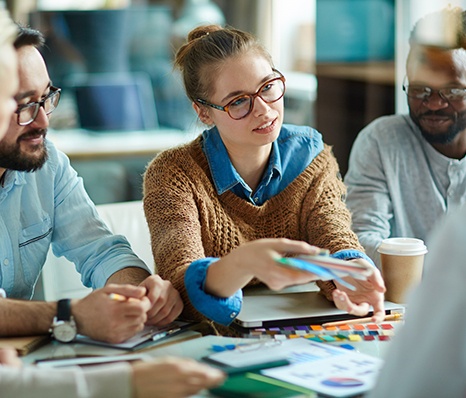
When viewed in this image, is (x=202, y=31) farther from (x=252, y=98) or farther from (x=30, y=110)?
(x=30, y=110)

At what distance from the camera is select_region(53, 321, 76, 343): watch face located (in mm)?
1582

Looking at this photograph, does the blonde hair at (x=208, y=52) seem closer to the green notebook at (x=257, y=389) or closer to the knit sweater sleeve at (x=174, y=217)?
the knit sweater sleeve at (x=174, y=217)

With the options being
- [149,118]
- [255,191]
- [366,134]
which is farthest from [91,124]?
[255,191]

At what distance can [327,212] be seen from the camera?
2.03 m

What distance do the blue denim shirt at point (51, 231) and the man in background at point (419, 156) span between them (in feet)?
2.68

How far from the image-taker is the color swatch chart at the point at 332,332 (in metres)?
1.59

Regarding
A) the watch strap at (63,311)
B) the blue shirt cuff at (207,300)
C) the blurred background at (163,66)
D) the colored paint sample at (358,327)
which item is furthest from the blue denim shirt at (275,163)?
the blurred background at (163,66)

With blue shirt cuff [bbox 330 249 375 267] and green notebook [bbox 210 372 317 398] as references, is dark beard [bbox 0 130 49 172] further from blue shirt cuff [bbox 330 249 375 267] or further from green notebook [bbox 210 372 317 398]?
green notebook [bbox 210 372 317 398]

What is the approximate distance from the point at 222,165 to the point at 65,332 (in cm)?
65

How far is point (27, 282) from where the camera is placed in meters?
2.01

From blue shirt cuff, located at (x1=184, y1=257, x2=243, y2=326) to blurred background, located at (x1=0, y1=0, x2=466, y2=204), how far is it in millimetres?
2358

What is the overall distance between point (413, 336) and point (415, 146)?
5.13ft

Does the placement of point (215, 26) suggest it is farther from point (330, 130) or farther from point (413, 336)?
point (330, 130)

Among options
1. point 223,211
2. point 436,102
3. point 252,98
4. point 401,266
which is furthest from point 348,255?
point 436,102
